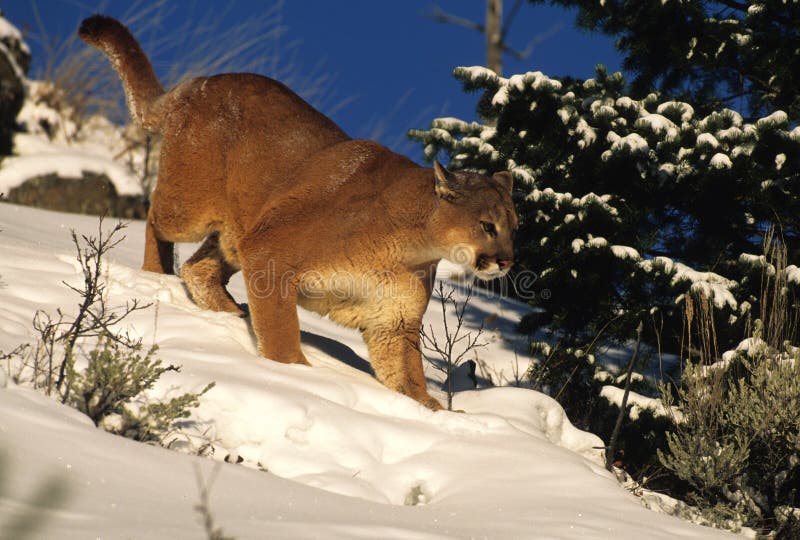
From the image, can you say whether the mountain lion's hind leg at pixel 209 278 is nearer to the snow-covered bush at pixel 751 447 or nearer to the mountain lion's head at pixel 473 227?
the mountain lion's head at pixel 473 227

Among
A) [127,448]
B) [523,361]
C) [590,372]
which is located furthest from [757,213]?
[127,448]

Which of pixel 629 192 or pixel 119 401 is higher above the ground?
pixel 629 192

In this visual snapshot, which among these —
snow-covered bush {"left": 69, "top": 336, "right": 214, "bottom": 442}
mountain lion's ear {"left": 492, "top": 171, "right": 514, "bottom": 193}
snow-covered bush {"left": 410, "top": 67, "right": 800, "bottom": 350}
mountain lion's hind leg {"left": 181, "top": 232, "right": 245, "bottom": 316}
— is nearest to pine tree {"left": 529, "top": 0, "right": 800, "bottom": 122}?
snow-covered bush {"left": 410, "top": 67, "right": 800, "bottom": 350}

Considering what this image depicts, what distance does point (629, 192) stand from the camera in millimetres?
6688

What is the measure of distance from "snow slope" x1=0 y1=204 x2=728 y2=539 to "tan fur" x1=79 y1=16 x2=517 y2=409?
33 cm

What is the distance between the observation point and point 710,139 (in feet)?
20.6

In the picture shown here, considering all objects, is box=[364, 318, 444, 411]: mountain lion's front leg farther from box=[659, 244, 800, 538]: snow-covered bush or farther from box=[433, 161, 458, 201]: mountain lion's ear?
box=[659, 244, 800, 538]: snow-covered bush

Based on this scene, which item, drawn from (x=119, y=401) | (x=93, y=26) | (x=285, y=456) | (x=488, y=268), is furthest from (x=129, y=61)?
(x=285, y=456)

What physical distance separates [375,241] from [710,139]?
9.43 feet

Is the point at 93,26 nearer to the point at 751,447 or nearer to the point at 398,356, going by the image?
the point at 398,356

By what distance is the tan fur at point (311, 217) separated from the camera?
5.02 metres

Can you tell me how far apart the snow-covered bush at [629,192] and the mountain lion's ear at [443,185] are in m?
1.72

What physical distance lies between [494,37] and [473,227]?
399 inches

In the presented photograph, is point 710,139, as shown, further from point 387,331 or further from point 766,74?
point 387,331
